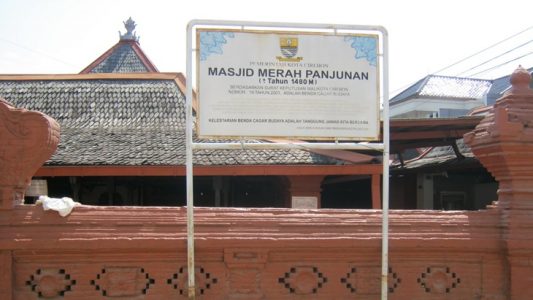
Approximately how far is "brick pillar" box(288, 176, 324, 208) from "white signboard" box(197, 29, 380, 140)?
181 inches

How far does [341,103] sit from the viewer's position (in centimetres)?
451

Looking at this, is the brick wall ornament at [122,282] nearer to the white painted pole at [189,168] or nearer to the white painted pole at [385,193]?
the white painted pole at [189,168]

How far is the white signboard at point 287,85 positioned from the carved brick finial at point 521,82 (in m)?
1.35

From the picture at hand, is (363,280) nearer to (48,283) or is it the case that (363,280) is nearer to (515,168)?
(515,168)

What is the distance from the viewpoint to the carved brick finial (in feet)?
16.2

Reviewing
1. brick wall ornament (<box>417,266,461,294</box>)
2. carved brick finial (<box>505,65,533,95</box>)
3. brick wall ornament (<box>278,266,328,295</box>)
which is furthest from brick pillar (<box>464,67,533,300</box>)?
brick wall ornament (<box>278,266,328,295</box>)

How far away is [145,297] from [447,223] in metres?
2.60

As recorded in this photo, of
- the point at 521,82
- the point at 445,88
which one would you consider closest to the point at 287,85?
the point at 521,82

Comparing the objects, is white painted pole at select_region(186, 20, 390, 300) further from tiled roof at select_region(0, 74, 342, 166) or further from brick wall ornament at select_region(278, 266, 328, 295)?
tiled roof at select_region(0, 74, 342, 166)

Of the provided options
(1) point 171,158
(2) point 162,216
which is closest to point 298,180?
(1) point 171,158

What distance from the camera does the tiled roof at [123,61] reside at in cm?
1592

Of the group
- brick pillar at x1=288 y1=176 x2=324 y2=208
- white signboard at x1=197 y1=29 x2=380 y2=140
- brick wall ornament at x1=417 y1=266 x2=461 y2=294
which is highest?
white signboard at x1=197 y1=29 x2=380 y2=140

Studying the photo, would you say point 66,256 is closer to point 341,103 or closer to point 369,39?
point 341,103

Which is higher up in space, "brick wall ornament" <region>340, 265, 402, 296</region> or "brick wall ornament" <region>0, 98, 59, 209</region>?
"brick wall ornament" <region>0, 98, 59, 209</region>
